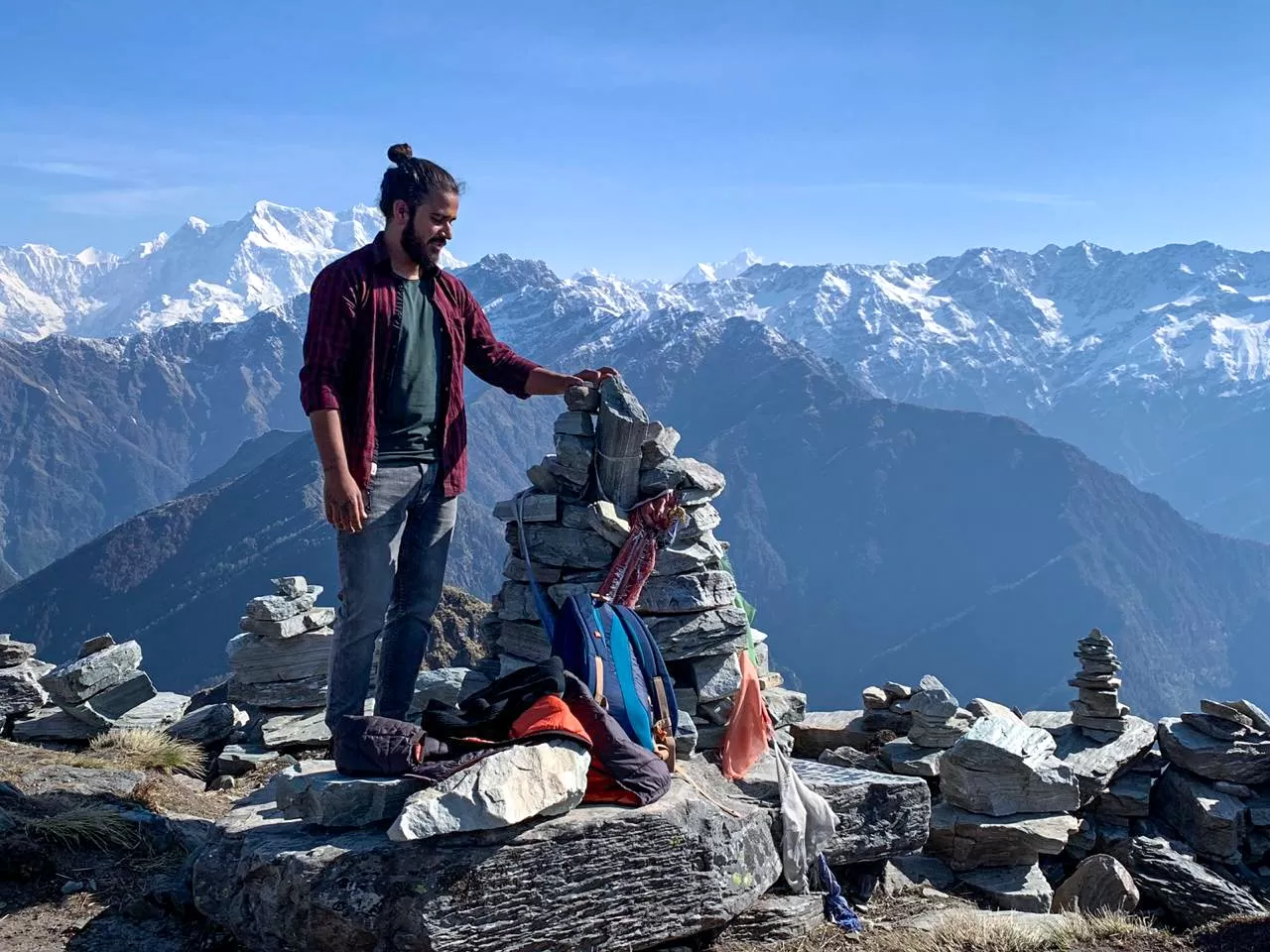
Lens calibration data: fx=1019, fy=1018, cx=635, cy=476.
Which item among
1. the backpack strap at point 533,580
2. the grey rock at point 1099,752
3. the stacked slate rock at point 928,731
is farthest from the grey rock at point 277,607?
the grey rock at point 1099,752

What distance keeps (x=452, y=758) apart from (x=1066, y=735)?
1195 cm

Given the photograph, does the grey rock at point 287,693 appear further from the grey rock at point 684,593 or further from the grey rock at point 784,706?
the grey rock at point 784,706

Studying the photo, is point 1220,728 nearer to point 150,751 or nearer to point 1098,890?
point 1098,890

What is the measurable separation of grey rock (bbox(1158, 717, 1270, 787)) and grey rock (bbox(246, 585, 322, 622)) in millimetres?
12198

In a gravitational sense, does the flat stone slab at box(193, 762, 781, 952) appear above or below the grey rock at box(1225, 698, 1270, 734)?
above

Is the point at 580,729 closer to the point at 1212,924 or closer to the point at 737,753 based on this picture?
the point at 737,753

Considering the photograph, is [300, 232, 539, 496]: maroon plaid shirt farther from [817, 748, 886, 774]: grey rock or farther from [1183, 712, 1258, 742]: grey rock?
[1183, 712, 1258, 742]: grey rock

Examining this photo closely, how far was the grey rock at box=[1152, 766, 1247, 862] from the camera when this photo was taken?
13.4 metres

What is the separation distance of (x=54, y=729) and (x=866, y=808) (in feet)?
30.7

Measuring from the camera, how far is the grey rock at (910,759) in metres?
12.2

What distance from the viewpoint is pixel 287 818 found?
6453 mm

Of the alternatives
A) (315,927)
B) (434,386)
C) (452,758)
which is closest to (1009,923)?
(452,758)

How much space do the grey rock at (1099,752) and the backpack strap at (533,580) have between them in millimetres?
7563

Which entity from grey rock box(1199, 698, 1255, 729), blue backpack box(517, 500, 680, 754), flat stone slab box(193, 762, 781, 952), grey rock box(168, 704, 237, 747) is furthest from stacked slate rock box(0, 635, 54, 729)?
grey rock box(1199, 698, 1255, 729)
